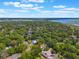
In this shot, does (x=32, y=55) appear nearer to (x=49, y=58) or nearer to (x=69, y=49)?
(x=49, y=58)

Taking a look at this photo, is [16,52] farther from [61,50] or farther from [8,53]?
[61,50]

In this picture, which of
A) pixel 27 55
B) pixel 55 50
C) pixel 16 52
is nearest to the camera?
pixel 27 55

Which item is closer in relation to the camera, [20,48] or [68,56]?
[68,56]

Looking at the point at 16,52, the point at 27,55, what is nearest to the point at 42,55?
the point at 27,55

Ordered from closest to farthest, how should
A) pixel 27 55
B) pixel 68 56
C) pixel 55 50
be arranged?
pixel 27 55 → pixel 68 56 → pixel 55 50

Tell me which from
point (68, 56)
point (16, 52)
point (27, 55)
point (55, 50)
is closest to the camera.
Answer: point (27, 55)

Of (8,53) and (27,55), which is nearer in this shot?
(27,55)

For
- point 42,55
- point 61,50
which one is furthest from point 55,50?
point 42,55

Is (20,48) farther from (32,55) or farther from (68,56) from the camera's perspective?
(68,56)
